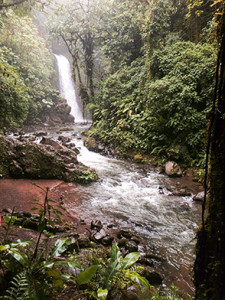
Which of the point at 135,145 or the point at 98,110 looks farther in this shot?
the point at 98,110

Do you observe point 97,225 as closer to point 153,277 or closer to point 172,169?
point 153,277

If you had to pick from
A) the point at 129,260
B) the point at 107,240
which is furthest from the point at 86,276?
the point at 107,240

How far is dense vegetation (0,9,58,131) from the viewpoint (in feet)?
21.0

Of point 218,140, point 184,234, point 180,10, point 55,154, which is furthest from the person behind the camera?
point 180,10

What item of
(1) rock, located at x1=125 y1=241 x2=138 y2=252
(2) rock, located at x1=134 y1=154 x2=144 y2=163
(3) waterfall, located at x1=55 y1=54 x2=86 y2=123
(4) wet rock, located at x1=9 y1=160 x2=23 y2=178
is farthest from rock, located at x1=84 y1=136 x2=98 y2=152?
(3) waterfall, located at x1=55 y1=54 x2=86 y2=123

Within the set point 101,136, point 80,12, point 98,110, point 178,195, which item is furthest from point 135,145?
point 80,12

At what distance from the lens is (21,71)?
21375 mm

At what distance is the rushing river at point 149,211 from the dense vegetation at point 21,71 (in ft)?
12.0

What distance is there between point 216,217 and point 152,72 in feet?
35.8

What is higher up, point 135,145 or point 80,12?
point 80,12

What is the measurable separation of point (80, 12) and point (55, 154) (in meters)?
13.7

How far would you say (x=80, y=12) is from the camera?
15219mm

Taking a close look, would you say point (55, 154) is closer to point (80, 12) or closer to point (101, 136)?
point (101, 136)

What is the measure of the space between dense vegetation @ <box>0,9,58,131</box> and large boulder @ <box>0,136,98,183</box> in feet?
3.18
